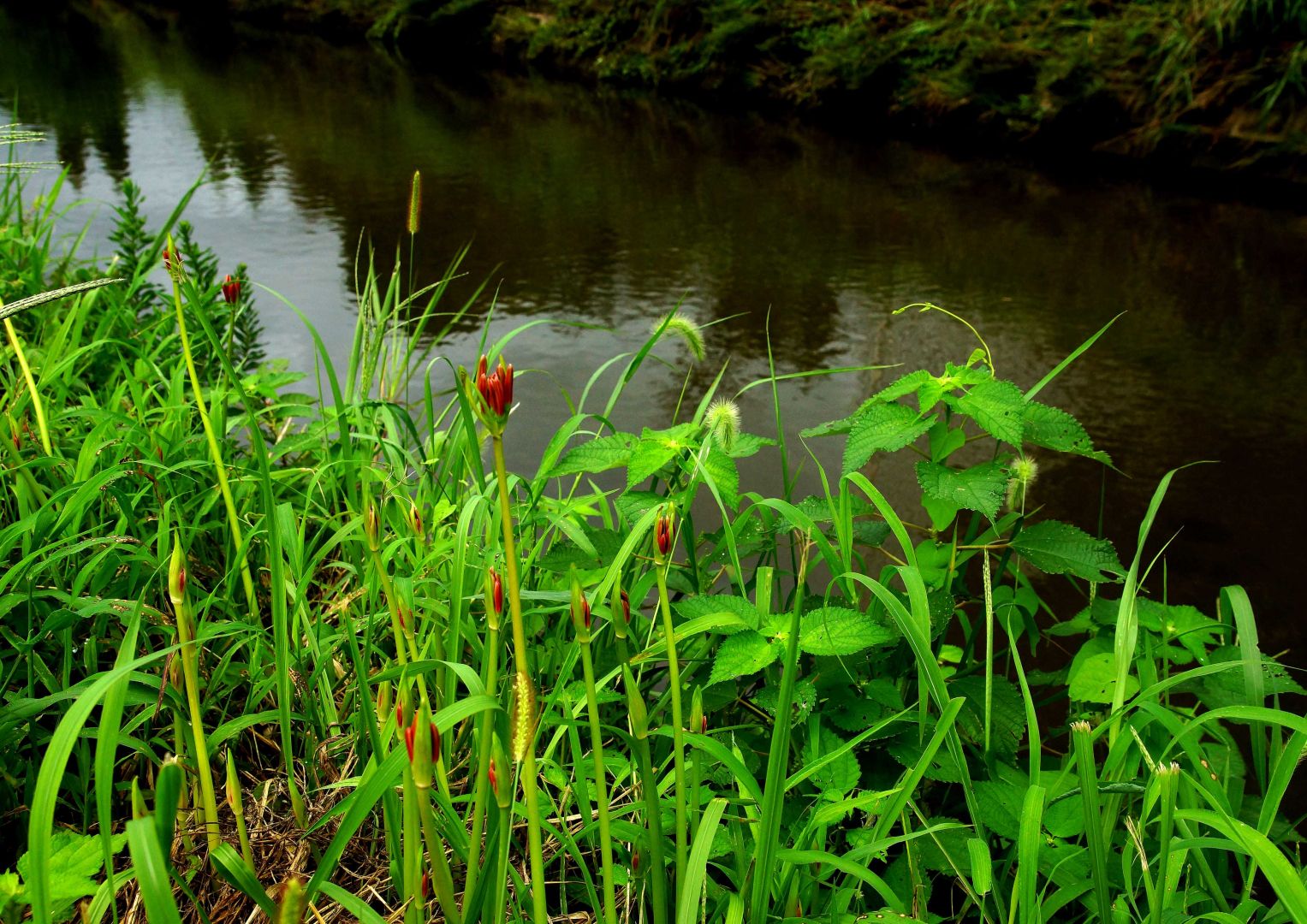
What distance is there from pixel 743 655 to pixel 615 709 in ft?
1.08

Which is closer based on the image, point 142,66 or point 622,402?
point 622,402

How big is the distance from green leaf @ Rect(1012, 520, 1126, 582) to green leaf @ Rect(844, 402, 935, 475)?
0.18 meters

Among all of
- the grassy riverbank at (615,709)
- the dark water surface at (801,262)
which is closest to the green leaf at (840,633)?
the grassy riverbank at (615,709)

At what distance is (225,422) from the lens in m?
1.71

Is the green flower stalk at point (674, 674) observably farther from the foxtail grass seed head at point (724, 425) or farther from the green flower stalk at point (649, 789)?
the foxtail grass seed head at point (724, 425)

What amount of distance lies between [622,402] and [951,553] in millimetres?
1657

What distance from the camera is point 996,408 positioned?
3.65 feet

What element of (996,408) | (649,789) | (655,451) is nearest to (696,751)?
(649,789)

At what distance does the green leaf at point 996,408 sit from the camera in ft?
3.58

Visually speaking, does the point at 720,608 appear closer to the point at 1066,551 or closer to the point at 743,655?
the point at 743,655

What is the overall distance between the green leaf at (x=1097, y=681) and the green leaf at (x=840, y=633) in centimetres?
21

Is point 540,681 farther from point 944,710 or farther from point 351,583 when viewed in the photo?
point 944,710

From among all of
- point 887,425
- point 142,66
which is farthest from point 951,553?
point 142,66

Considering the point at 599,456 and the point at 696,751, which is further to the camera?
the point at 599,456
